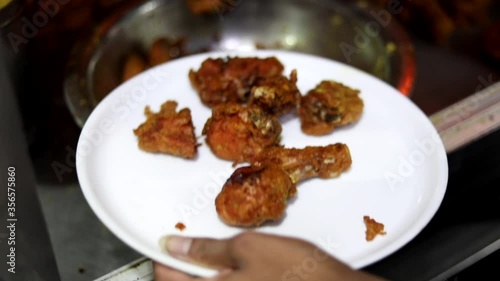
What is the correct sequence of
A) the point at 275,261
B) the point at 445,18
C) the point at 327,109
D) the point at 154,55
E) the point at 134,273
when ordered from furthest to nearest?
the point at 445,18 → the point at 154,55 → the point at 327,109 → the point at 134,273 → the point at 275,261

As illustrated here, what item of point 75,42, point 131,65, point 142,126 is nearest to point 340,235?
point 142,126

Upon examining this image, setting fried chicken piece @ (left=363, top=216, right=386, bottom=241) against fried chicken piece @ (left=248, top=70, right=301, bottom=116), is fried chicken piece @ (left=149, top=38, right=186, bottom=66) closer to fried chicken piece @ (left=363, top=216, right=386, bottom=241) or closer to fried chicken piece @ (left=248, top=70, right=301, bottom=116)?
fried chicken piece @ (left=248, top=70, right=301, bottom=116)

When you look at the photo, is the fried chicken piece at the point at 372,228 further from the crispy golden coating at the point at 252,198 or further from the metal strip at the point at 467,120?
the metal strip at the point at 467,120

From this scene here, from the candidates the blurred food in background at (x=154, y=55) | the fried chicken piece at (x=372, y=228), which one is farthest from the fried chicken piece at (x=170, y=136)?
the blurred food in background at (x=154, y=55)

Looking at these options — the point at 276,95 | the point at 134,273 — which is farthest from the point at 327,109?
the point at 134,273

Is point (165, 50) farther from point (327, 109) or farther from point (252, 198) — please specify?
point (252, 198)
